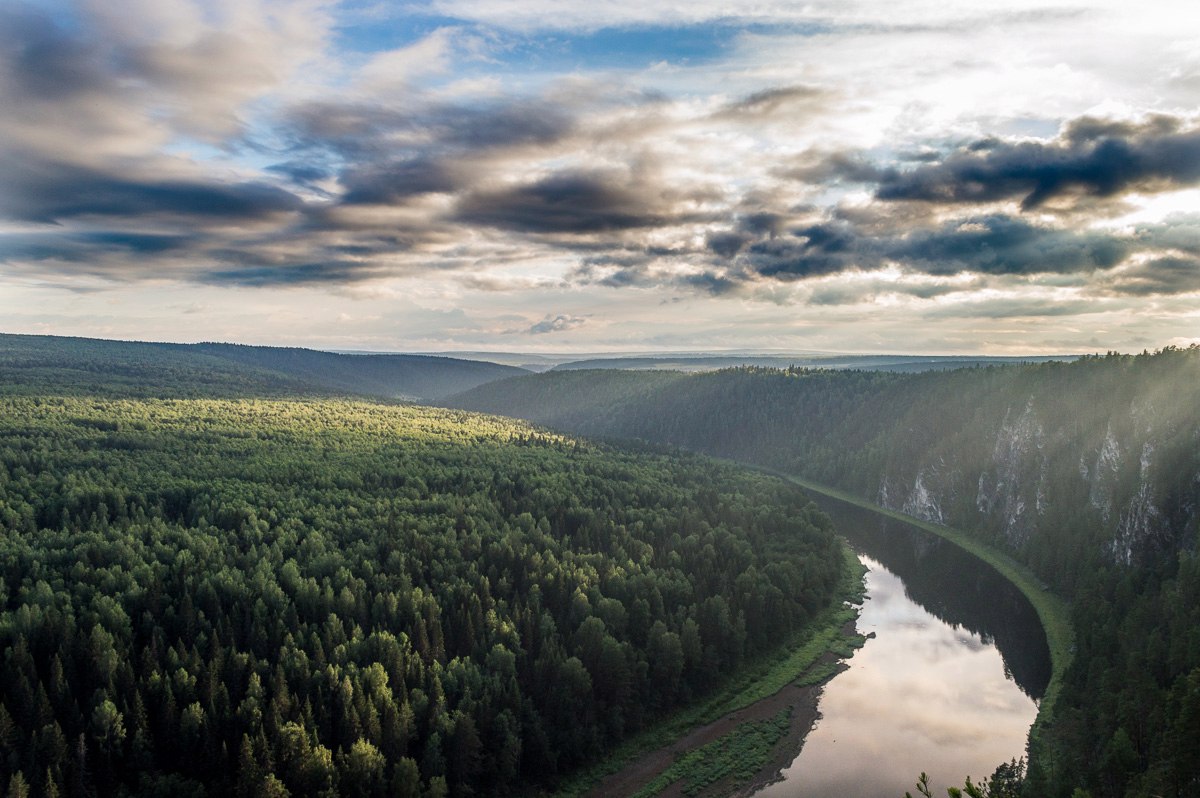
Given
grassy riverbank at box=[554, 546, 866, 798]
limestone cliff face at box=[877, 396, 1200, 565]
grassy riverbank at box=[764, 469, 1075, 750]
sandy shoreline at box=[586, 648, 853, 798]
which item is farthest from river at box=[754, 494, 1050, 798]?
limestone cliff face at box=[877, 396, 1200, 565]

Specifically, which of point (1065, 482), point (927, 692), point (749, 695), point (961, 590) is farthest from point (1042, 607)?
point (749, 695)

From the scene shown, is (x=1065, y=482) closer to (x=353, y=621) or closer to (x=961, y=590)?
(x=961, y=590)

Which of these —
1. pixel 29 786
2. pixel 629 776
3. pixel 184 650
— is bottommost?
pixel 629 776

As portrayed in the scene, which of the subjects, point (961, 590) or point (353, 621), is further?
point (961, 590)

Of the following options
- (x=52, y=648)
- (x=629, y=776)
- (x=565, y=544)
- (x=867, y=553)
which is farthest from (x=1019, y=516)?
(x=52, y=648)

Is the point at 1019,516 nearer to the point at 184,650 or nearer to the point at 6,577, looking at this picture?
the point at 184,650

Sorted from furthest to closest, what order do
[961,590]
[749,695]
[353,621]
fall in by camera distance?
[961,590] → [749,695] → [353,621]
